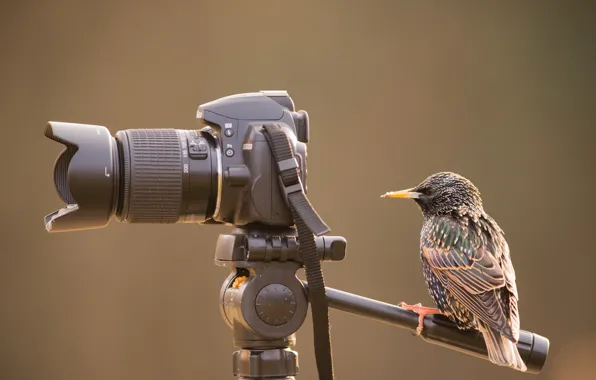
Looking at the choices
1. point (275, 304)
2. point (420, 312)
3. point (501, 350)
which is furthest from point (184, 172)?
point (501, 350)

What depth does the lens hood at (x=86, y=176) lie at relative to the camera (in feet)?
4.09

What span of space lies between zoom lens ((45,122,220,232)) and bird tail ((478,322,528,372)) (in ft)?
1.74

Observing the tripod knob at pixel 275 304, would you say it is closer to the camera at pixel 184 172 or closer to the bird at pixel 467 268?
the camera at pixel 184 172

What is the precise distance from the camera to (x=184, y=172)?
4.30 feet

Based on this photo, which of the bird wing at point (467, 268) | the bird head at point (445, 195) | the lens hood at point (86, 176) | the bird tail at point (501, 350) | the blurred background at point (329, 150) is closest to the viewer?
the lens hood at point (86, 176)

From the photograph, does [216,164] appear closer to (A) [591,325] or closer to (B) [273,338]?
(B) [273,338]

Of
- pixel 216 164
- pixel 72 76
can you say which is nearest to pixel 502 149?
pixel 72 76

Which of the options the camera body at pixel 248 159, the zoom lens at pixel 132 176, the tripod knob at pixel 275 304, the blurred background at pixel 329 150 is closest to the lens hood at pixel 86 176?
the zoom lens at pixel 132 176

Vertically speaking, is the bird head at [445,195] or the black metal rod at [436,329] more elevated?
the bird head at [445,195]

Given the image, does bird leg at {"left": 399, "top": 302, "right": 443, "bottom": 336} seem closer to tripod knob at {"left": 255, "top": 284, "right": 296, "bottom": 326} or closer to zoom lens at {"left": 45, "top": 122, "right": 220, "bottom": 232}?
tripod knob at {"left": 255, "top": 284, "right": 296, "bottom": 326}

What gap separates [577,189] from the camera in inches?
116

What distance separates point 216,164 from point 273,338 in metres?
0.29

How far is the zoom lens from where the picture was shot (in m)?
1.25

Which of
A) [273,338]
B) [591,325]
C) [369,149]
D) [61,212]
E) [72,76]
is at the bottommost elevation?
[591,325]
